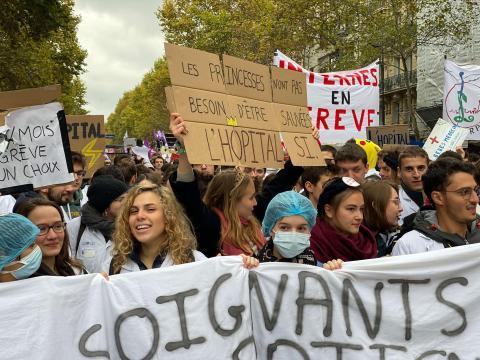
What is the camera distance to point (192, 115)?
3.27 metres

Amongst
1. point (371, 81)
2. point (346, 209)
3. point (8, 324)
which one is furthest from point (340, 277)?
point (371, 81)

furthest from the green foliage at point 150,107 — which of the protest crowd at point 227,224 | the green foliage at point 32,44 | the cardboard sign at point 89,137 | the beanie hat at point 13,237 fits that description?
the beanie hat at point 13,237

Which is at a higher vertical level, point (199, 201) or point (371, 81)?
point (371, 81)

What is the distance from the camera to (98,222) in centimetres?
418

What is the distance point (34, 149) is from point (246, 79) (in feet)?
5.16

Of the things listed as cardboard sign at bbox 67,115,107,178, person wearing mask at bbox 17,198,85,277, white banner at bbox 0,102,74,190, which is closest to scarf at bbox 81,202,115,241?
white banner at bbox 0,102,74,190

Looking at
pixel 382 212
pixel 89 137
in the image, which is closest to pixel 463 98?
pixel 89 137

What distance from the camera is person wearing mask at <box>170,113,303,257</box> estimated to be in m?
3.42

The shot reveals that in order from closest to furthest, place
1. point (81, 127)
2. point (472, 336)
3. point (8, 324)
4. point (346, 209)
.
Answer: point (8, 324) < point (472, 336) < point (346, 209) < point (81, 127)

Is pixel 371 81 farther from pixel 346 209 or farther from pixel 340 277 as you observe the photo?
pixel 340 277

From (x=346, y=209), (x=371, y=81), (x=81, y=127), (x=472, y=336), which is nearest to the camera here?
(x=472, y=336)

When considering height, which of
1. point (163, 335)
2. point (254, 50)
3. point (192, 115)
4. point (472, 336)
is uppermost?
point (254, 50)

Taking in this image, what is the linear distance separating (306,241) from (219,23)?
30394mm

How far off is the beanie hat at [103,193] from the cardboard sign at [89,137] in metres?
2.46
